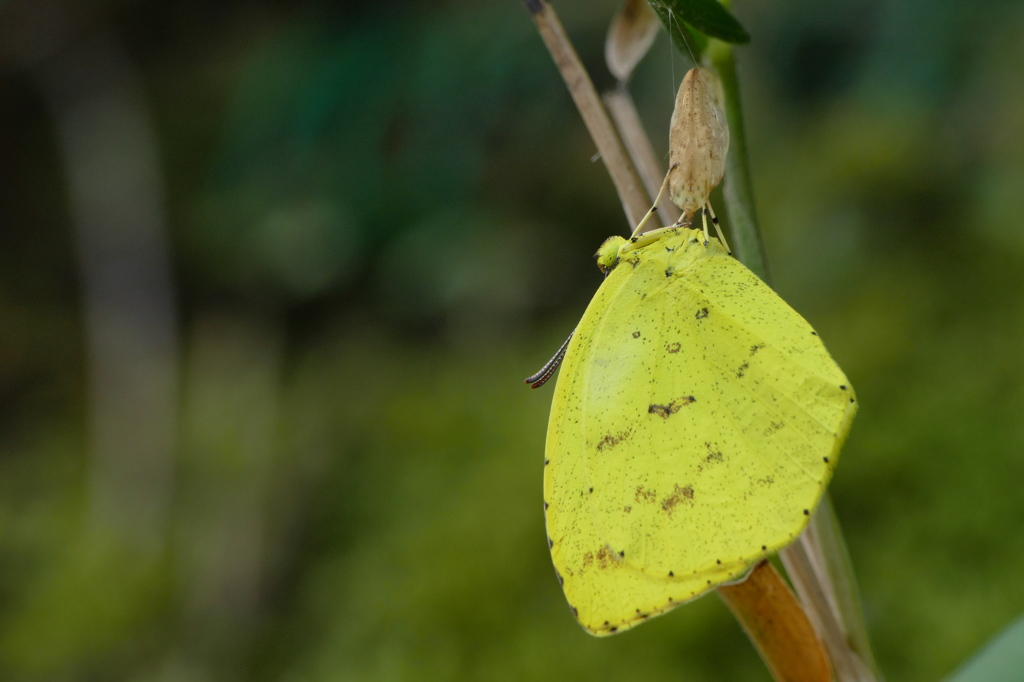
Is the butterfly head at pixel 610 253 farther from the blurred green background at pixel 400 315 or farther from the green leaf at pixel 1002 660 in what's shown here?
the blurred green background at pixel 400 315

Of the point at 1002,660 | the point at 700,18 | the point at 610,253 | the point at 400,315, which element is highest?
the point at 700,18

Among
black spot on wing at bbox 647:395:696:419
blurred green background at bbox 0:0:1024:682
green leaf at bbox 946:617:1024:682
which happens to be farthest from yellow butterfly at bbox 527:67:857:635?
blurred green background at bbox 0:0:1024:682

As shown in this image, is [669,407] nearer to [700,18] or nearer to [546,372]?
[546,372]

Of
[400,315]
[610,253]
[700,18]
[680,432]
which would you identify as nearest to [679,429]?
[680,432]

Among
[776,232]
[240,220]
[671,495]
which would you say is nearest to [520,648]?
[671,495]

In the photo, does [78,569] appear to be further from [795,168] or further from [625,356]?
[795,168]

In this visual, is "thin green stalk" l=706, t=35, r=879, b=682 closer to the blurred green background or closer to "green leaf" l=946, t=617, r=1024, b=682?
"green leaf" l=946, t=617, r=1024, b=682

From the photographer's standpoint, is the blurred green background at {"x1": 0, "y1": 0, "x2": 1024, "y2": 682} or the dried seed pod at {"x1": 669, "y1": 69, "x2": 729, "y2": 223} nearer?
the dried seed pod at {"x1": 669, "y1": 69, "x2": 729, "y2": 223}
